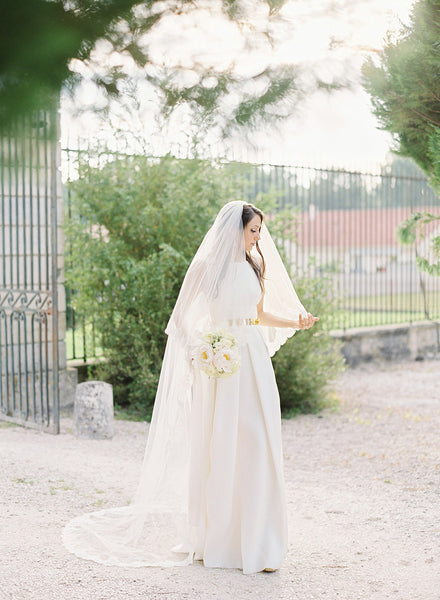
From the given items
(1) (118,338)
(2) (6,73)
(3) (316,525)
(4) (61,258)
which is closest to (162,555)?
(3) (316,525)

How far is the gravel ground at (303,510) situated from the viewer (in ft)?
12.2

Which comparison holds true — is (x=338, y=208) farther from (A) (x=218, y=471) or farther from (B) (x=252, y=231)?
(A) (x=218, y=471)

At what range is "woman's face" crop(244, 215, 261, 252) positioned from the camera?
166 inches

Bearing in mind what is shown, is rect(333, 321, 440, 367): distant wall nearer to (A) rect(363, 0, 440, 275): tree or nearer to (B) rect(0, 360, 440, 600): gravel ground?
(B) rect(0, 360, 440, 600): gravel ground

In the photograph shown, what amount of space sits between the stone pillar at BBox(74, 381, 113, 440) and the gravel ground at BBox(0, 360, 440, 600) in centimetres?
12

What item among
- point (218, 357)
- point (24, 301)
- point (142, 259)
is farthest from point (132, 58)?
point (142, 259)

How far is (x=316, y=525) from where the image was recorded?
4.78 metres

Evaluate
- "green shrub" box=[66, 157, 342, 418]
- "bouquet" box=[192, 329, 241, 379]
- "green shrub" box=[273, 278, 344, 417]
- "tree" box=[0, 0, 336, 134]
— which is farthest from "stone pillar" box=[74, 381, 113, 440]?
"tree" box=[0, 0, 336, 134]

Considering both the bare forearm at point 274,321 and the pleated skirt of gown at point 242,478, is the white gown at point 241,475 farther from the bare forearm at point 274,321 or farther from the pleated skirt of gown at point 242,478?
the bare forearm at point 274,321

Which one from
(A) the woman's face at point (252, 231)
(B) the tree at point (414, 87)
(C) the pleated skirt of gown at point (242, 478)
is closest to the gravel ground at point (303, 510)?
(C) the pleated skirt of gown at point (242, 478)

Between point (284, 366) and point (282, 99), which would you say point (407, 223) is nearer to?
point (284, 366)

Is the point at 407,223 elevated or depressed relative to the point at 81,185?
depressed

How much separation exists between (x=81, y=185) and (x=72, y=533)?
4734mm

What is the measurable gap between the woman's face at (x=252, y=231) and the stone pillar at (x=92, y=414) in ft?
11.0
